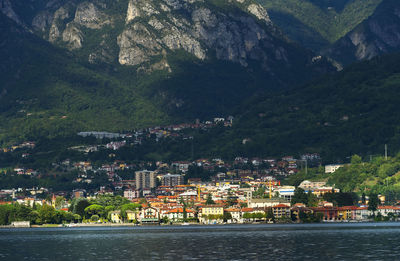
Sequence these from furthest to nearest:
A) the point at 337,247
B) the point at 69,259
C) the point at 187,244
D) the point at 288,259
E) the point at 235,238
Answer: the point at 235,238 < the point at 187,244 < the point at 337,247 < the point at 69,259 < the point at 288,259

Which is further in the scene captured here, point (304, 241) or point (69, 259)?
point (304, 241)

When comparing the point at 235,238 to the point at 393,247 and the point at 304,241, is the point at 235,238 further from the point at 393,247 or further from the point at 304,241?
the point at 393,247

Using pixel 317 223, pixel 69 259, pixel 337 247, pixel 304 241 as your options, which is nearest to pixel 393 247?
pixel 337 247

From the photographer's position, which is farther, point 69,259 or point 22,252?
point 22,252

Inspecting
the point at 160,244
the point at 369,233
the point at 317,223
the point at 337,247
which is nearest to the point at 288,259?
the point at 337,247

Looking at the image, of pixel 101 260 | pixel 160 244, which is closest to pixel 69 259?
pixel 101 260

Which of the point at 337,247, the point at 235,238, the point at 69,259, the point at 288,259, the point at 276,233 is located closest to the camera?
the point at 288,259

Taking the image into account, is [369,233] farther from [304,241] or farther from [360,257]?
[360,257]

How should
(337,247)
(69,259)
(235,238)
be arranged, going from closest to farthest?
(69,259), (337,247), (235,238)

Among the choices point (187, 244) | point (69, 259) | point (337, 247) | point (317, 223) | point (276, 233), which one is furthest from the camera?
point (317, 223)
